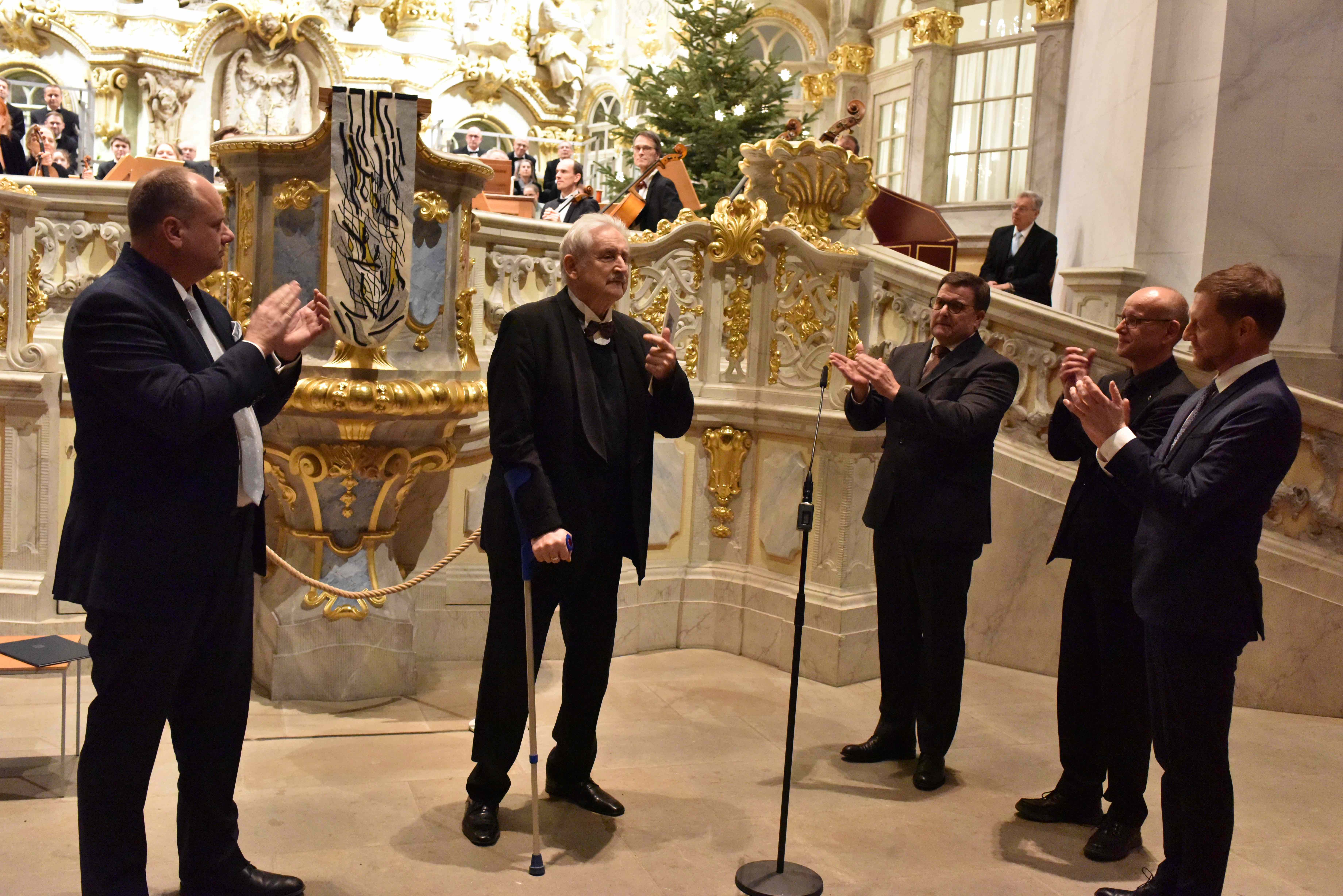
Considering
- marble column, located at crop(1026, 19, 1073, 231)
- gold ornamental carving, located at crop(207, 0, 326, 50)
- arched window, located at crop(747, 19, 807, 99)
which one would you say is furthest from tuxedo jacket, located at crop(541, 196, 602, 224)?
gold ornamental carving, located at crop(207, 0, 326, 50)

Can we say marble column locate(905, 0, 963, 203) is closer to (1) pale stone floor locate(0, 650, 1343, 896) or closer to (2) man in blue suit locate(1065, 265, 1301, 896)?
(1) pale stone floor locate(0, 650, 1343, 896)

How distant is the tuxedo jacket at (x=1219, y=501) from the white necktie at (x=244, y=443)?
7.41 ft

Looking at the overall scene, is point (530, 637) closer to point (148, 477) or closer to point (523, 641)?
point (523, 641)

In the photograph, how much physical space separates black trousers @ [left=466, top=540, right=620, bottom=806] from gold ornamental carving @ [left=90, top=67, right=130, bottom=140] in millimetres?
15921

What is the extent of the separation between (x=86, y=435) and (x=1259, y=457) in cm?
292

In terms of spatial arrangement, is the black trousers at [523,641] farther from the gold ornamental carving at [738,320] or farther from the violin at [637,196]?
the violin at [637,196]

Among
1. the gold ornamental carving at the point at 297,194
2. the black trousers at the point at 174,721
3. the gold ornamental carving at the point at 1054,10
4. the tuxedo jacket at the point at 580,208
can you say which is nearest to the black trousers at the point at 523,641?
the black trousers at the point at 174,721

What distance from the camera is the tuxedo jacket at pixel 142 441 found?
279cm

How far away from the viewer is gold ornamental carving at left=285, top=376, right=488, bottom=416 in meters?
4.73

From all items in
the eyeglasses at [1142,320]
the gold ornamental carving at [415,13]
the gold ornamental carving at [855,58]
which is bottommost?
the eyeglasses at [1142,320]

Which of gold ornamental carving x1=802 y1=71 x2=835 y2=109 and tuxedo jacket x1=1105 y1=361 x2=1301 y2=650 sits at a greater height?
gold ornamental carving x1=802 y1=71 x2=835 y2=109

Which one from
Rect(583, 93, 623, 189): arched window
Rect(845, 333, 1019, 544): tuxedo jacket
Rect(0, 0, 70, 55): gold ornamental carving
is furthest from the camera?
Rect(583, 93, 623, 189): arched window

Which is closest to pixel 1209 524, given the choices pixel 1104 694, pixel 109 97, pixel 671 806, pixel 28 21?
pixel 1104 694

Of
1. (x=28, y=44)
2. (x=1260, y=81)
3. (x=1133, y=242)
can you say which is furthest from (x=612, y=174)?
(x=28, y=44)
